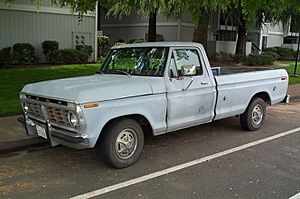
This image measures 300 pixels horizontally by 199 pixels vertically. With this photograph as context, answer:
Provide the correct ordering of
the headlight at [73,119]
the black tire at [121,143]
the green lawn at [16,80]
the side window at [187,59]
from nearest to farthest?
the headlight at [73,119] → the black tire at [121,143] → the side window at [187,59] → the green lawn at [16,80]

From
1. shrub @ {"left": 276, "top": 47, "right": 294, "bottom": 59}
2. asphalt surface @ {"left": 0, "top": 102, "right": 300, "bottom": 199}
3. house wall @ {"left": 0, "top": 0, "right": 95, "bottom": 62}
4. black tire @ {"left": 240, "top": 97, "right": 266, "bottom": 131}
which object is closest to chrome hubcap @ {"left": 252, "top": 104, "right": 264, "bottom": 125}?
black tire @ {"left": 240, "top": 97, "right": 266, "bottom": 131}

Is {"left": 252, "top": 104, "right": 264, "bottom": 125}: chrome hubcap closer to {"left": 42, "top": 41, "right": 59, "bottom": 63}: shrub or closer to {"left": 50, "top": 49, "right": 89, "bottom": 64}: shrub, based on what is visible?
{"left": 50, "top": 49, "right": 89, "bottom": 64}: shrub

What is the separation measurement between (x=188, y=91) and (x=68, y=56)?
1325 centimetres

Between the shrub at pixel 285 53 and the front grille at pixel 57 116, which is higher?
the shrub at pixel 285 53

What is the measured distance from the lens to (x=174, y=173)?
4938mm

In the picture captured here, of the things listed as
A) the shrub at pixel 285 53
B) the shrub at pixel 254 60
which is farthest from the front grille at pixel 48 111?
the shrub at pixel 285 53

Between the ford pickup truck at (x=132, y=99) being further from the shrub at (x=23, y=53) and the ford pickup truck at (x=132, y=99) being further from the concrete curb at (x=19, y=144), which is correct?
the shrub at (x=23, y=53)

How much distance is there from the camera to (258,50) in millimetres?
33281

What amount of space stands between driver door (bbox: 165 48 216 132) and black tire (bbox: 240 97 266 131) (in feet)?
4.00

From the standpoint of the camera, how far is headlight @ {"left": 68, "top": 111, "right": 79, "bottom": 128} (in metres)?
4.61

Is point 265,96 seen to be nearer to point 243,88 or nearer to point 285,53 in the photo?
point 243,88

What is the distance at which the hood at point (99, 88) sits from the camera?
466cm

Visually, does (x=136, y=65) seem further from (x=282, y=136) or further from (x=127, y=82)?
(x=282, y=136)

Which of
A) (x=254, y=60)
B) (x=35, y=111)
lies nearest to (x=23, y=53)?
(x=35, y=111)
